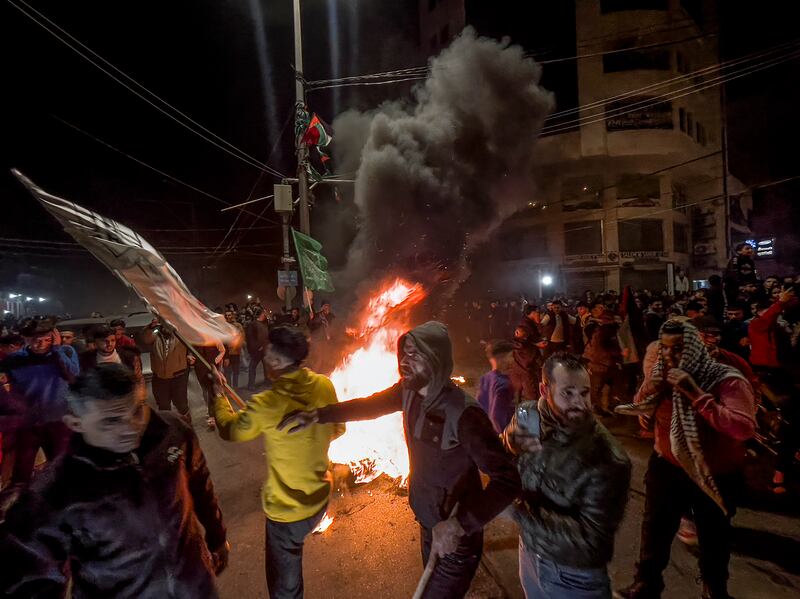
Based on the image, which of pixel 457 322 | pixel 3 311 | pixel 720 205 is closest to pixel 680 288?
pixel 720 205

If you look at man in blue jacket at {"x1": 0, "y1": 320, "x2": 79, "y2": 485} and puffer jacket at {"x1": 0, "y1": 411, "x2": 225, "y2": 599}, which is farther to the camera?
man in blue jacket at {"x1": 0, "y1": 320, "x2": 79, "y2": 485}

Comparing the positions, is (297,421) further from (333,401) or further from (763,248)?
(763,248)

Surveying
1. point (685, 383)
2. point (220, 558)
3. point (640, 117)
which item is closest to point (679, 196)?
point (640, 117)

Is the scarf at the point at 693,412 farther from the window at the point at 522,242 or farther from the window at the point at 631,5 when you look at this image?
the window at the point at 631,5

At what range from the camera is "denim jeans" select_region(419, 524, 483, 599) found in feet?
7.12

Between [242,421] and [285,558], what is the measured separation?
0.96 m

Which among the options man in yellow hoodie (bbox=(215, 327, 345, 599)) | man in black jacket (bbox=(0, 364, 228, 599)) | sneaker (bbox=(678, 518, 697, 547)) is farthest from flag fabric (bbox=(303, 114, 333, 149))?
sneaker (bbox=(678, 518, 697, 547))

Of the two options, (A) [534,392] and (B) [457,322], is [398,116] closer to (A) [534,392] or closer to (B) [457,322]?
(B) [457,322]

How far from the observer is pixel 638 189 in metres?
31.9

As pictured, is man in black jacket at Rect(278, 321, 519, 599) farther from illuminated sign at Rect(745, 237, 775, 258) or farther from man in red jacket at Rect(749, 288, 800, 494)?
illuminated sign at Rect(745, 237, 775, 258)

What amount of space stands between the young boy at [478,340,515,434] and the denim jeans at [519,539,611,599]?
5.57 feet

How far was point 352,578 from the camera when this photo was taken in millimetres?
3436

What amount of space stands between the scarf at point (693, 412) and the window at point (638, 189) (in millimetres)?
33597

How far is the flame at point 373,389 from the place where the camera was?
17.3 feet
